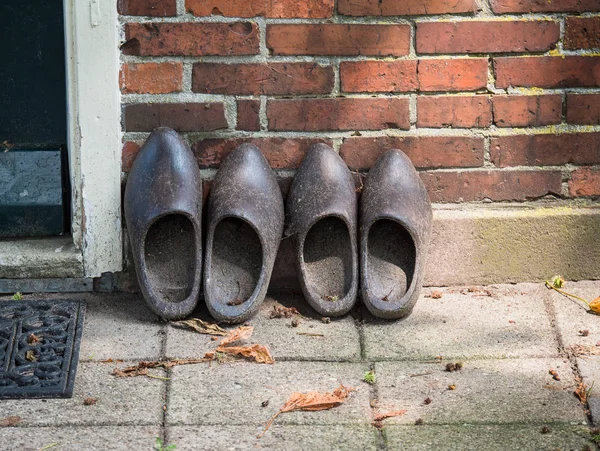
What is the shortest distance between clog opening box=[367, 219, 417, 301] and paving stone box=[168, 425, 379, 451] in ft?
2.34

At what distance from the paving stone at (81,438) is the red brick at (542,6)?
1575 mm

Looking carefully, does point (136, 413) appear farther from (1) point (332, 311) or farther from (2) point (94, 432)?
(1) point (332, 311)

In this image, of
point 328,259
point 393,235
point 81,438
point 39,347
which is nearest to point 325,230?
point 328,259

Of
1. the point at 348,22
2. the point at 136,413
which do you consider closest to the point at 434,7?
the point at 348,22

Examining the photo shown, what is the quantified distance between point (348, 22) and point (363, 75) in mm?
161

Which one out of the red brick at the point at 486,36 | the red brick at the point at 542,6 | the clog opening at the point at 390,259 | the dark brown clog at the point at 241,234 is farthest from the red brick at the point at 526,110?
the dark brown clog at the point at 241,234

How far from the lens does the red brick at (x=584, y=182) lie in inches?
119

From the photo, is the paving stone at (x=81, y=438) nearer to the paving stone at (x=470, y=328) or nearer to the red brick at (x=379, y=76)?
the paving stone at (x=470, y=328)

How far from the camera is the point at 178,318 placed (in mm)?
2785

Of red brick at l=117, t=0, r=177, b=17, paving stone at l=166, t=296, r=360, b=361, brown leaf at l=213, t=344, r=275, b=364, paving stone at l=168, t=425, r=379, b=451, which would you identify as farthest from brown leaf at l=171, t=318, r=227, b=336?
red brick at l=117, t=0, r=177, b=17

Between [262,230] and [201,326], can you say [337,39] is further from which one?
[201,326]

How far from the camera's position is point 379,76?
2912 millimetres

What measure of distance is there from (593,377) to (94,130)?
5.03 feet

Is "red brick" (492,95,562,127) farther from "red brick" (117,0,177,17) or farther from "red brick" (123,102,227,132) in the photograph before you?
"red brick" (117,0,177,17)
